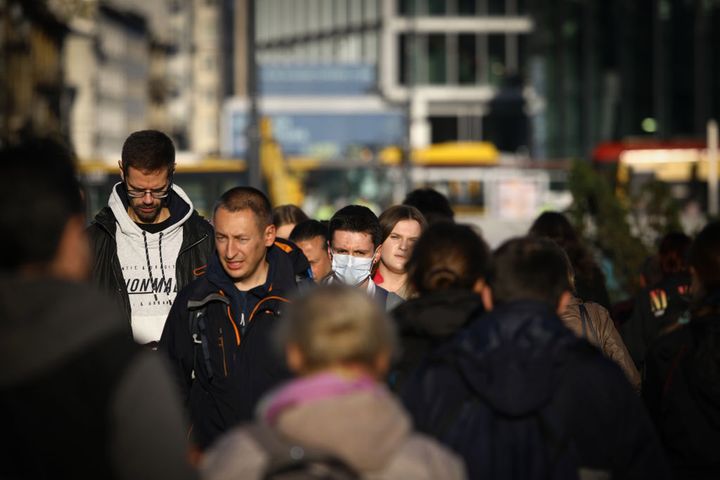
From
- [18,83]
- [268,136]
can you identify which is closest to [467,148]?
[18,83]

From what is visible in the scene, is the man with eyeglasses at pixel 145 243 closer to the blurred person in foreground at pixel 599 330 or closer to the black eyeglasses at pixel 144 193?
the black eyeglasses at pixel 144 193

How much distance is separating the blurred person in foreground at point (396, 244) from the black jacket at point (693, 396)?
2012 mm

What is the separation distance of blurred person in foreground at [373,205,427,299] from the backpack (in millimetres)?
4097

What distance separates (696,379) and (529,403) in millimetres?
1638

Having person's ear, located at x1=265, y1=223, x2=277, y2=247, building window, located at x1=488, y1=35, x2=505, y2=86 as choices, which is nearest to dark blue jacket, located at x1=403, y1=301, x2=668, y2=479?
person's ear, located at x1=265, y1=223, x2=277, y2=247

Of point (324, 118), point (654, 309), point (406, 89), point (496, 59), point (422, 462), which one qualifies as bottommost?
point (654, 309)

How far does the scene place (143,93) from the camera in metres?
117

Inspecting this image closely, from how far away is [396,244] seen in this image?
834 cm

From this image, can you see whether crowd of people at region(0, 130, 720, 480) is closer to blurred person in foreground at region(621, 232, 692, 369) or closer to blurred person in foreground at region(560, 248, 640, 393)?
blurred person in foreground at region(560, 248, 640, 393)

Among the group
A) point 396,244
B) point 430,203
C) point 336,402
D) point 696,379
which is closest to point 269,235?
point 396,244

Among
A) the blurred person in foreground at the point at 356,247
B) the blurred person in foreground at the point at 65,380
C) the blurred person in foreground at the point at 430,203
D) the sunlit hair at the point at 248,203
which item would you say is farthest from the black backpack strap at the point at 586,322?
the blurred person in foreground at the point at 65,380

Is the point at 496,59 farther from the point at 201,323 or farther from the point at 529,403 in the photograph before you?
the point at 529,403

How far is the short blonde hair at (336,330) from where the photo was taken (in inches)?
152

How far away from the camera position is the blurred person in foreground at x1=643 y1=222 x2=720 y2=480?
19.9 feet
